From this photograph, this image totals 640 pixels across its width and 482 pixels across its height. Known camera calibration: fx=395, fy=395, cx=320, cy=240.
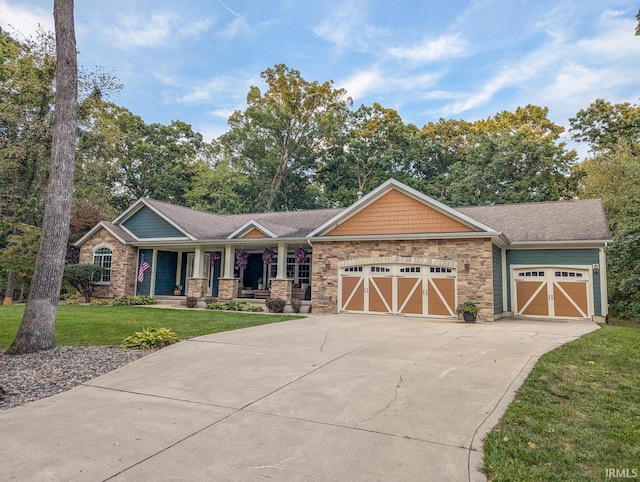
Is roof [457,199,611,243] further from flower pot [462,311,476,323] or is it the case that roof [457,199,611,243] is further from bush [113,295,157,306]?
bush [113,295,157,306]

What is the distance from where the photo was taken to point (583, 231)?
14.5 m

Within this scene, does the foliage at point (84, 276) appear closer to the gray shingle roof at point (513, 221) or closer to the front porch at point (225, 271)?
the front porch at point (225, 271)

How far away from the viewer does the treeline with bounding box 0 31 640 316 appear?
75.8 ft

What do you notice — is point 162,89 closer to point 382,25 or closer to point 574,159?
point 382,25

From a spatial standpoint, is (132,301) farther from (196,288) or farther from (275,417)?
(275,417)

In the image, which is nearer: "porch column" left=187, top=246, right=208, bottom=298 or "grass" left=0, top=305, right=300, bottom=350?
"grass" left=0, top=305, right=300, bottom=350

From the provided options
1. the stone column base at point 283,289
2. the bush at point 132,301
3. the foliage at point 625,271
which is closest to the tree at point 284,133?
the bush at point 132,301

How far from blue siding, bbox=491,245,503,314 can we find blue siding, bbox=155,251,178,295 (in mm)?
15597

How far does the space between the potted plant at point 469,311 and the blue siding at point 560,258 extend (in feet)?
10.8

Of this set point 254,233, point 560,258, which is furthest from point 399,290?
point 254,233

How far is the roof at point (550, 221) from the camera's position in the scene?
47.5ft

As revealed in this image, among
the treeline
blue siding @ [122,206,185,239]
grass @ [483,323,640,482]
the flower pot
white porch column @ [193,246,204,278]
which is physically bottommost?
grass @ [483,323,640,482]

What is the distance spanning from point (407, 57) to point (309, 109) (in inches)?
766

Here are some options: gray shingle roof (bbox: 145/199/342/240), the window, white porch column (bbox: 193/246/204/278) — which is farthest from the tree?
the window
